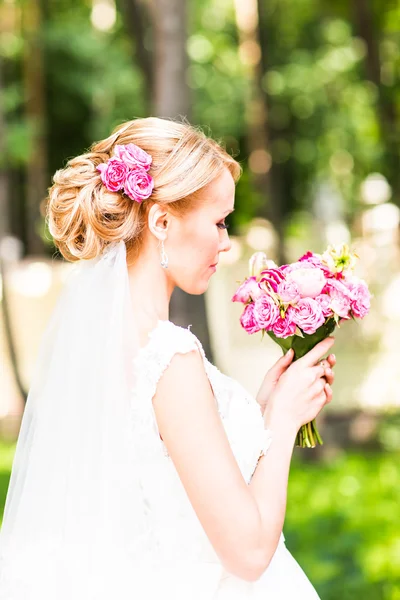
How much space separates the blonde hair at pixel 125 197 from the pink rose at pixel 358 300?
1.42 ft

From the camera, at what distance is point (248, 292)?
8.00 feet

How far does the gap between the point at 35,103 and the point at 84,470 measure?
17.4m

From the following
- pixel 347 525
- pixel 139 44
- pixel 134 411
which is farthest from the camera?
pixel 139 44

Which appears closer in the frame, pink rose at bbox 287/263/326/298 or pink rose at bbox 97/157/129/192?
pink rose at bbox 97/157/129/192

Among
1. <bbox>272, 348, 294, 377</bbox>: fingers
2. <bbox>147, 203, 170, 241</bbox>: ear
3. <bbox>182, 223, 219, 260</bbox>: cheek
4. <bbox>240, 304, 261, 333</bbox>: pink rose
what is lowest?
<bbox>272, 348, 294, 377</bbox>: fingers

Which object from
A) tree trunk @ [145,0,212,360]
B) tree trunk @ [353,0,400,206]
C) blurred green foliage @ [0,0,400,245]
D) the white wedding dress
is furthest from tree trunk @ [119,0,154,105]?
Result: the white wedding dress

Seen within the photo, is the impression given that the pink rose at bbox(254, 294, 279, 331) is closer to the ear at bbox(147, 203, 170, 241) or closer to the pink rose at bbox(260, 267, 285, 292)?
the pink rose at bbox(260, 267, 285, 292)

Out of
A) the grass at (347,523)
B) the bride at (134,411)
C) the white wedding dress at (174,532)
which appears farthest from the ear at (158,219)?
the grass at (347,523)

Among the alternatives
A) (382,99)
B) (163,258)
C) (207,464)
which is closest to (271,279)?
(163,258)

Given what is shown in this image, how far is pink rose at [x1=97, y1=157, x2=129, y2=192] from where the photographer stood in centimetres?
219

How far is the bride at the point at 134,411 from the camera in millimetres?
2154

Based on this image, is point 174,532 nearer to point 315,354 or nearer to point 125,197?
point 315,354

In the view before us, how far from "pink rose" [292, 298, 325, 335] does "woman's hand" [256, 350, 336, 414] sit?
0.09 meters

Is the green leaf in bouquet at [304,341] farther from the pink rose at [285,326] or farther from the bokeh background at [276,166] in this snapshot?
the bokeh background at [276,166]
